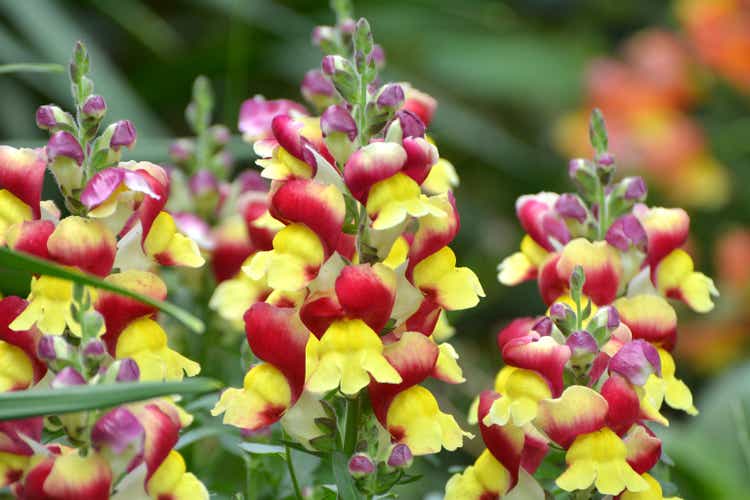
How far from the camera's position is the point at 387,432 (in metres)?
0.57

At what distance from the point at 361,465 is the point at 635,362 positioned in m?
0.12

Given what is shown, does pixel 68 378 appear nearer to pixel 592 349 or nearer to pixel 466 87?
pixel 592 349

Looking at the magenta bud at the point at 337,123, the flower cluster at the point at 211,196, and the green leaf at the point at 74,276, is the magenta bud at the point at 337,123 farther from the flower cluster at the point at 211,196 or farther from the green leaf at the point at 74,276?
the flower cluster at the point at 211,196

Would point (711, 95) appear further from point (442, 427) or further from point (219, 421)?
point (442, 427)

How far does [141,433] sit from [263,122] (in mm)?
279

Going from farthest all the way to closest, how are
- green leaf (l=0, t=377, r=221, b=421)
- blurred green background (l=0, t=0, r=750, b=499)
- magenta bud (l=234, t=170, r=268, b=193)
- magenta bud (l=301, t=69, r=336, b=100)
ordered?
blurred green background (l=0, t=0, r=750, b=499), magenta bud (l=234, t=170, r=268, b=193), magenta bud (l=301, t=69, r=336, b=100), green leaf (l=0, t=377, r=221, b=421)

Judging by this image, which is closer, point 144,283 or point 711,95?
point 144,283

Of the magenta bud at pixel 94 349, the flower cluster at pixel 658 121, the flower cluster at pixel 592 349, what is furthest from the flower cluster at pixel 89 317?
the flower cluster at pixel 658 121

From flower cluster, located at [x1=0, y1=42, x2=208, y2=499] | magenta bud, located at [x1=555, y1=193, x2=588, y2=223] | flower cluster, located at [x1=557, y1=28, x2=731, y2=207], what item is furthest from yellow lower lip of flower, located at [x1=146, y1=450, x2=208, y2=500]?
flower cluster, located at [x1=557, y1=28, x2=731, y2=207]

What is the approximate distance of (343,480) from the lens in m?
0.55

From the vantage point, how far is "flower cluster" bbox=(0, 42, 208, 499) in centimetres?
48

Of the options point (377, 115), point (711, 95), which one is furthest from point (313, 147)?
point (711, 95)

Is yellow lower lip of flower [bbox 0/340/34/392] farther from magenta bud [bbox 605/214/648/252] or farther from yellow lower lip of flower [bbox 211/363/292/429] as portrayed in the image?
magenta bud [bbox 605/214/648/252]

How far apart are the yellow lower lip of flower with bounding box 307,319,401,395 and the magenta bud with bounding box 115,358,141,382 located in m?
0.08
